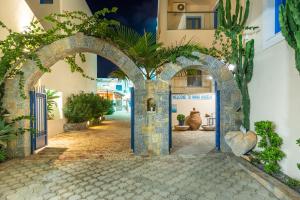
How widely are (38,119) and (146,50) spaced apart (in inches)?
182

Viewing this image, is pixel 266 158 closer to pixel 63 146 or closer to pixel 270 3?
pixel 270 3

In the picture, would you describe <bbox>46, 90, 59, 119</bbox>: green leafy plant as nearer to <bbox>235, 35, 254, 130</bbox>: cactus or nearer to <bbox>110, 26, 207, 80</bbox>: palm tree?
<bbox>110, 26, 207, 80</bbox>: palm tree

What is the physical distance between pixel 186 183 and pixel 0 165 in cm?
515

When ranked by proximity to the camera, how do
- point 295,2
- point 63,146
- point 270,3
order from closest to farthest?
point 295,2 < point 270,3 < point 63,146

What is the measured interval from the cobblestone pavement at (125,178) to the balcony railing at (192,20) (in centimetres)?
1095

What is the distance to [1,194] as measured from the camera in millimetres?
4539

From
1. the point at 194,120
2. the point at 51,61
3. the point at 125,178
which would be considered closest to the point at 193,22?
the point at 194,120

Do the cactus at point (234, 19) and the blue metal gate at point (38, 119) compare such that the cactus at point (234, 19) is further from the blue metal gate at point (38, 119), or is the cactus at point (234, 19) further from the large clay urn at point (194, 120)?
the large clay urn at point (194, 120)

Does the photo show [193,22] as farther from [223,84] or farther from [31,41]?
Result: [31,41]

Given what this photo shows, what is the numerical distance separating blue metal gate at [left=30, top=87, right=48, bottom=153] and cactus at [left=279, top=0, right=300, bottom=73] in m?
7.32

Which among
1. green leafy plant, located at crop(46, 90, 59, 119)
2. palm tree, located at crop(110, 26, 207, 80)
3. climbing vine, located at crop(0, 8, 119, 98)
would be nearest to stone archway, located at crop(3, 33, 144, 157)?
climbing vine, located at crop(0, 8, 119, 98)

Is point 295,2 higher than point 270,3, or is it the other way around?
point 270,3

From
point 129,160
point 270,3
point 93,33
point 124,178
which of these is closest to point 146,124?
point 129,160

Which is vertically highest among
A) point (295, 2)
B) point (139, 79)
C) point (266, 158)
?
point (295, 2)
